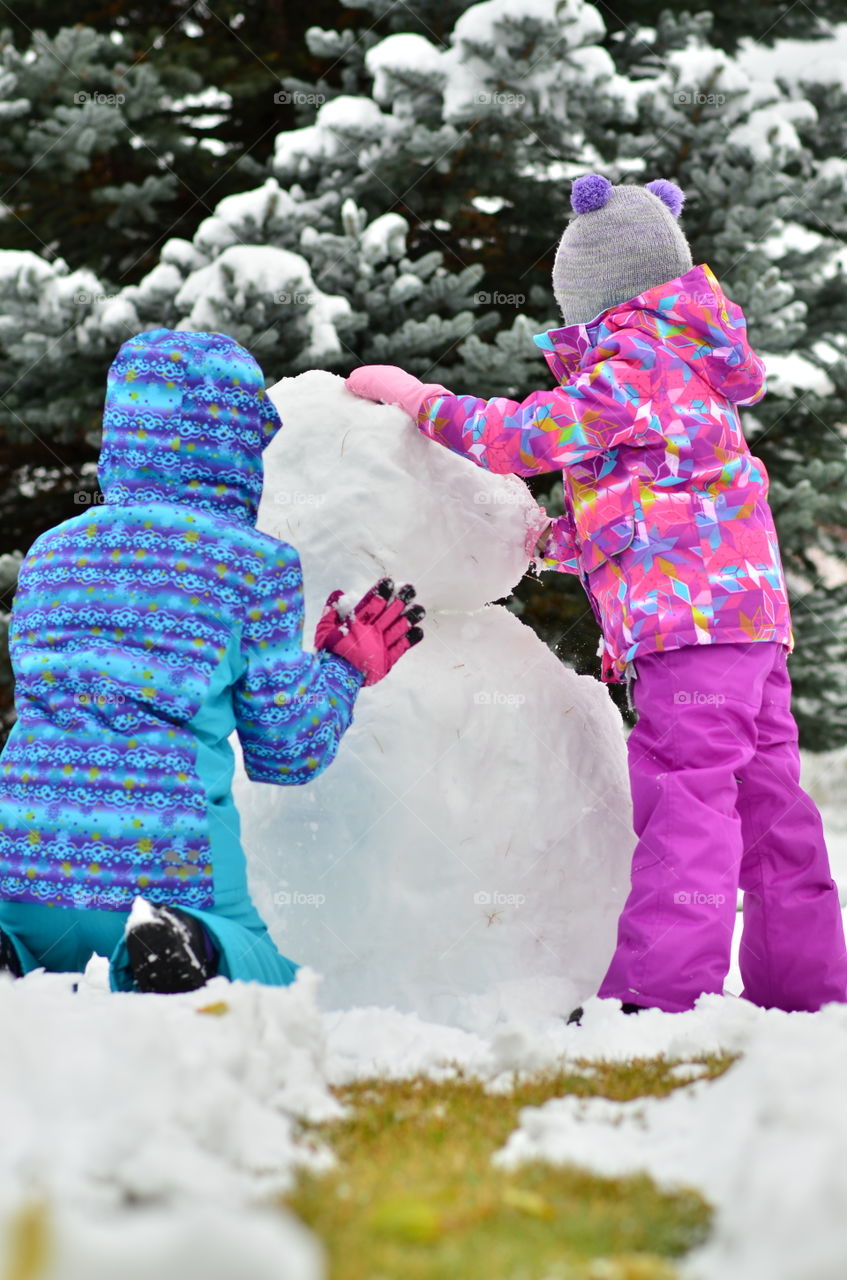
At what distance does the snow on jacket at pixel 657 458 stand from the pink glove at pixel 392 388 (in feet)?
0.13

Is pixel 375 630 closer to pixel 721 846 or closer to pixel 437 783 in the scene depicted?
pixel 437 783

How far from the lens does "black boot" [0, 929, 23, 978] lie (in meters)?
2.31

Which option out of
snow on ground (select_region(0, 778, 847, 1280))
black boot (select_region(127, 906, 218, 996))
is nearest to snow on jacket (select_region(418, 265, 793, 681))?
snow on ground (select_region(0, 778, 847, 1280))

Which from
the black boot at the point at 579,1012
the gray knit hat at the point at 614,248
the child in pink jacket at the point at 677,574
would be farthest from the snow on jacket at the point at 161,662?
the gray knit hat at the point at 614,248

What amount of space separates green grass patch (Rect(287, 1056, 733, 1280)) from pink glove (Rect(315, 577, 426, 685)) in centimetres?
112

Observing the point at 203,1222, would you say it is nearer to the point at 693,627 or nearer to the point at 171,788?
the point at 171,788

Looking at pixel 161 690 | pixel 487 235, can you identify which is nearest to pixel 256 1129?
pixel 161 690

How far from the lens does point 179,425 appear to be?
2.47 m

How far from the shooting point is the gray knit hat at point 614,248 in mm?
2930

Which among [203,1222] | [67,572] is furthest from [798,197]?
[203,1222]

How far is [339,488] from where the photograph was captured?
9.48 feet

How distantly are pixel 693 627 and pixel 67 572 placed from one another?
52.5 inches

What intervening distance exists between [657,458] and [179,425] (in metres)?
1.08

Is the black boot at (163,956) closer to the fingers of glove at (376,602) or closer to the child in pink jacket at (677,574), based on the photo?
the fingers of glove at (376,602)
